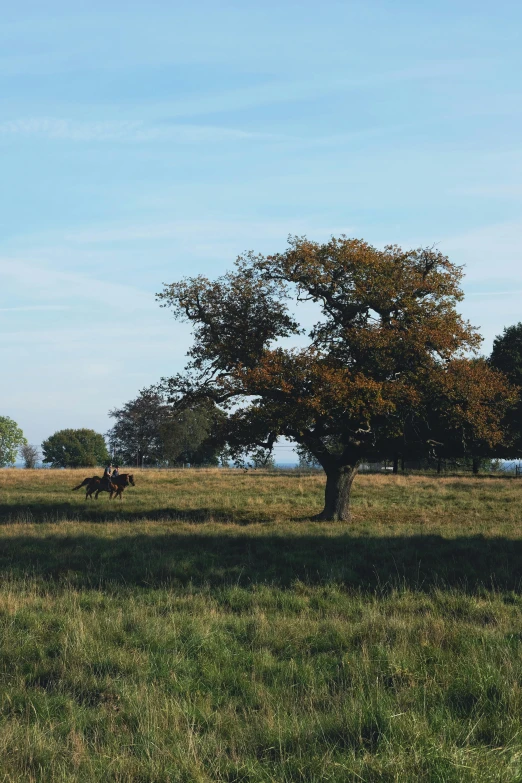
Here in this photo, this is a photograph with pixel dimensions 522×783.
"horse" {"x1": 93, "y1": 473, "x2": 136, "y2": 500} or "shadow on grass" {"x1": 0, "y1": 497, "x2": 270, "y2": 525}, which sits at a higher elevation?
"horse" {"x1": 93, "y1": 473, "x2": 136, "y2": 500}

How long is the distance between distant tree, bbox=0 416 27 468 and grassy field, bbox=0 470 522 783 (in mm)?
112416

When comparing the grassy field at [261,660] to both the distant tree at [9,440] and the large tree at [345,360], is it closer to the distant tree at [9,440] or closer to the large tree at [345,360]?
the large tree at [345,360]

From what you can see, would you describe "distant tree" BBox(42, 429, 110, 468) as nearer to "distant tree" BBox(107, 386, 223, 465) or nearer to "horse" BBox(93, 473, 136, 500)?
"distant tree" BBox(107, 386, 223, 465)

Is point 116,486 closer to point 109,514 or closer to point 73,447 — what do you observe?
point 109,514

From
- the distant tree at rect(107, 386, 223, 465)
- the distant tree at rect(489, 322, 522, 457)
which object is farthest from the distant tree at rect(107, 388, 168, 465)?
the distant tree at rect(489, 322, 522, 457)

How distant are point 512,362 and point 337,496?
148ft

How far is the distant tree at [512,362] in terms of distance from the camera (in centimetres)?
6487

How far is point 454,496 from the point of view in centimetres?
3806

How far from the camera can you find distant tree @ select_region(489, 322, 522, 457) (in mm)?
64869

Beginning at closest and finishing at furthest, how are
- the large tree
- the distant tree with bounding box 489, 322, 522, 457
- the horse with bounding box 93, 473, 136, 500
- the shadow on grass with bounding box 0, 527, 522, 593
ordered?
1. the shadow on grass with bounding box 0, 527, 522, 593
2. the large tree
3. the horse with bounding box 93, 473, 136, 500
4. the distant tree with bounding box 489, 322, 522, 457

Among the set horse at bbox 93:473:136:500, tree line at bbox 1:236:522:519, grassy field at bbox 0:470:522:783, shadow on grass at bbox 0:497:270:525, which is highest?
tree line at bbox 1:236:522:519

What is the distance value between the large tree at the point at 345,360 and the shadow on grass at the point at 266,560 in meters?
5.55

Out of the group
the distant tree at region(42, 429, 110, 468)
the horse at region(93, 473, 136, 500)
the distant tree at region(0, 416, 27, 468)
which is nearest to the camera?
the horse at region(93, 473, 136, 500)

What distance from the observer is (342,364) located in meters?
27.2
